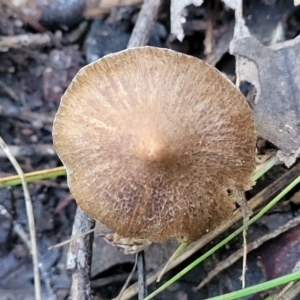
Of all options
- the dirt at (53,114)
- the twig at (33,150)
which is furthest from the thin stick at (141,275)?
the twig at (33,150)

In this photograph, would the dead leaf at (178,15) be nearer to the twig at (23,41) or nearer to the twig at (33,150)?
the twig at (23,41)

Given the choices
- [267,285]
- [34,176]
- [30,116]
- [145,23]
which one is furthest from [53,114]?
[267,285]

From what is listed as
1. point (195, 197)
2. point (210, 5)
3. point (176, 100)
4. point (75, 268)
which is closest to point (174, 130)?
point (176, 100)

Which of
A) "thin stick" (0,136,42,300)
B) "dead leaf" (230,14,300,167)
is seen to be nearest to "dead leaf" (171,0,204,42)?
"dead leaf" (230,14,300,167)

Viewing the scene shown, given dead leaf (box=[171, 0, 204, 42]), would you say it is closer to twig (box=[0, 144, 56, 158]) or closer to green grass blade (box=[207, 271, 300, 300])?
twig (box=[0, 144, 56, 158])

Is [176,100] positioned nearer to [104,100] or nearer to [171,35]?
[104,100]

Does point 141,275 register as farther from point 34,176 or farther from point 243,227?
point 34,176
